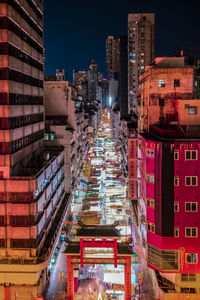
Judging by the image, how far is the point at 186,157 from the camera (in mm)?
32719

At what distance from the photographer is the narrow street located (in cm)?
3844

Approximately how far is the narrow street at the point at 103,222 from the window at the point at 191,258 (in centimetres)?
727

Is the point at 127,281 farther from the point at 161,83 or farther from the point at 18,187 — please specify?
the point at 161,83

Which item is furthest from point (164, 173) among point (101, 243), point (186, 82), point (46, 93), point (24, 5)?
point (46, 93)

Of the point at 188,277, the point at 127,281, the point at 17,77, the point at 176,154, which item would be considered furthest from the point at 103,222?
the point at 17,77

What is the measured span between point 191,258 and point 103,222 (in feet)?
95.3

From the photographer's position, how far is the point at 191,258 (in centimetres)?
3300

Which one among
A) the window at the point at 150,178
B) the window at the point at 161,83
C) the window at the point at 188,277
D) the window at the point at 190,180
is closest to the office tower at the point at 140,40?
the window at the point at 161,83

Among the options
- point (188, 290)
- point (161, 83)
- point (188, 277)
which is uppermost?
point (161, 83)

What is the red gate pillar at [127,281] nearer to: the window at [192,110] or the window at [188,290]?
the window at [188,290]

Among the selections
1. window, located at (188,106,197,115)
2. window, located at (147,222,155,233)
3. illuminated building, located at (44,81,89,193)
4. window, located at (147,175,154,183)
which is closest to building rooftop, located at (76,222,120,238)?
window, located at (147,222,155,233)

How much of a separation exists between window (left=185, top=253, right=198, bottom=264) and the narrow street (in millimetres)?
7268

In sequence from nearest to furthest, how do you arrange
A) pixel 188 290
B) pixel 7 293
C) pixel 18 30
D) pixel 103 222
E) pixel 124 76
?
pixel 188 290, pixel 7 293, pixel 18 30, pixel 103 222, pixel 124 76

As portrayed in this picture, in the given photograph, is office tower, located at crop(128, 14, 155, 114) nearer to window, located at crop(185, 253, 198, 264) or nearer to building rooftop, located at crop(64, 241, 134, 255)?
building rooftop, located at crop(64, 241, 134, 255)
